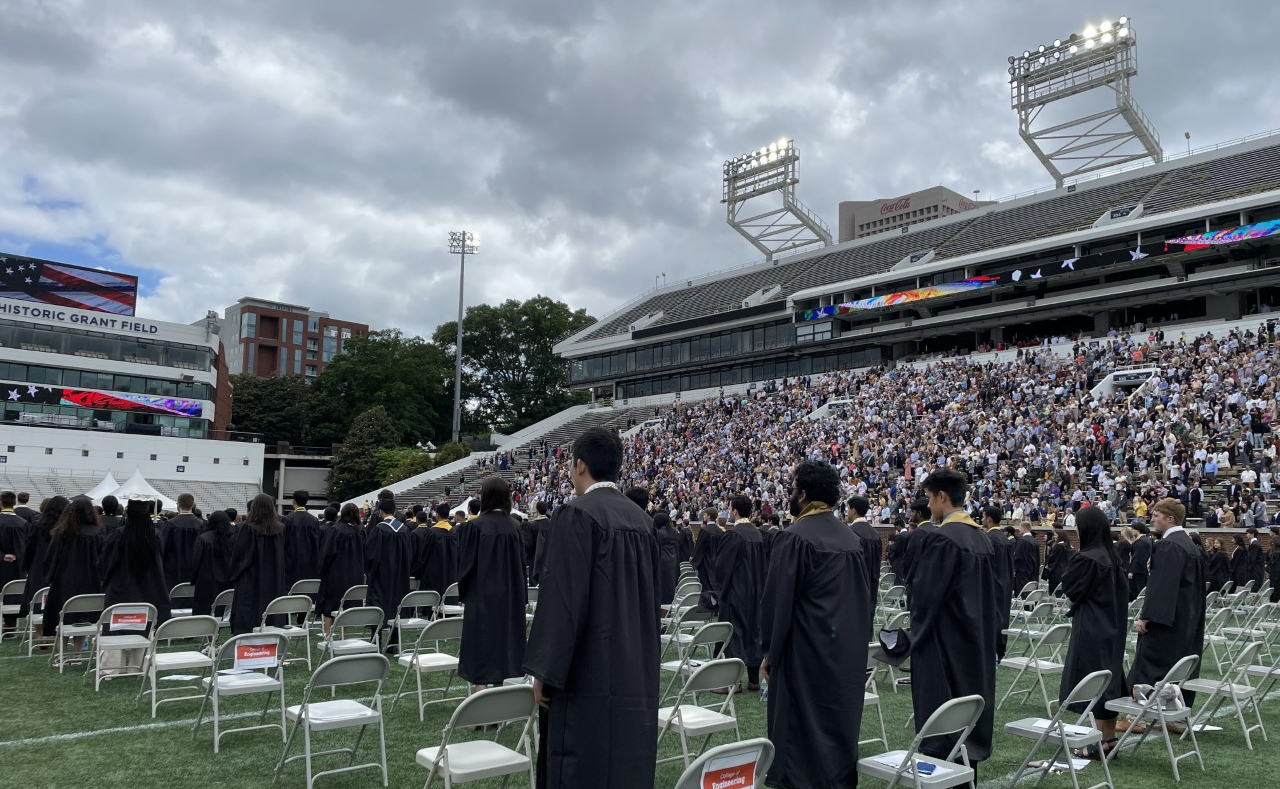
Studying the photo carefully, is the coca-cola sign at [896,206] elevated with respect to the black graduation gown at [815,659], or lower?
elevated

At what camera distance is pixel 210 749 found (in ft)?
19.7

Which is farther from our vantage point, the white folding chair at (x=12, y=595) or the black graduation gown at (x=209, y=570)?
the black graduation gown at (x=209, y=570)

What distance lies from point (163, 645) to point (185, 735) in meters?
5.37

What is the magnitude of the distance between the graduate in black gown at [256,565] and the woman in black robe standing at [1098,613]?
25.0ft

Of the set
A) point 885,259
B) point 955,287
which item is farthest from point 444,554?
point 885,259

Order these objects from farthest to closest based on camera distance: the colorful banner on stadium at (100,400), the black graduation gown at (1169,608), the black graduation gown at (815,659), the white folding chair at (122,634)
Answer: the colorful banner on stadium at (100,400)
the white folding chair at (122,634)
the black graduation gown at (1169,608)
the black graduation gown at (815,659)

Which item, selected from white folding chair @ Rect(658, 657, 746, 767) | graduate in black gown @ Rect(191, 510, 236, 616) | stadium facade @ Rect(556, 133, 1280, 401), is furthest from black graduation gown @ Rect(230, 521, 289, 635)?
stadium facade @ Rect(556, 133, 1280, 401)

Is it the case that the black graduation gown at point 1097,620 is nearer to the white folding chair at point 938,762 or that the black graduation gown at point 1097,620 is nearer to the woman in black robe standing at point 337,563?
the white folding chair at point 938,762

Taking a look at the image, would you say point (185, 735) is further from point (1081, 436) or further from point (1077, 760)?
point (1081, 436)

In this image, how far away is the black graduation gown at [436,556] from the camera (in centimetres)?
1116

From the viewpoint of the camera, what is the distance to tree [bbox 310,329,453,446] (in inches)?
2265

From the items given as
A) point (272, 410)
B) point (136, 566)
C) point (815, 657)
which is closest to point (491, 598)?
point (815, 657)

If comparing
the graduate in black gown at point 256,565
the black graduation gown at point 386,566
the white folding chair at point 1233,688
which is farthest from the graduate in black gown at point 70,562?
the white folding chair at point 1233,688

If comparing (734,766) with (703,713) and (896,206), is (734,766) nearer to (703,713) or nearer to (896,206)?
(703,713)
